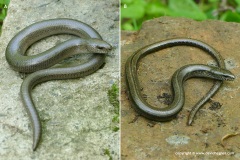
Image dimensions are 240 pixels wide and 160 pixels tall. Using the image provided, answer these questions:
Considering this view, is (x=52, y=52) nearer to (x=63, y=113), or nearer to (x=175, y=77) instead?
(x=63, y=113)

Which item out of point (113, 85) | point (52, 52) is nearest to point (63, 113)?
point (113, 85)

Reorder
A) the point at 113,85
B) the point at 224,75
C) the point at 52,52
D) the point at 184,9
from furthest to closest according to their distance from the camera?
1. the point at 184,9
2. the point at 52,52
3. the point at 224,75
4. the point at 113,85

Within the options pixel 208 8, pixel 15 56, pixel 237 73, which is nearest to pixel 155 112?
pixel 237 73

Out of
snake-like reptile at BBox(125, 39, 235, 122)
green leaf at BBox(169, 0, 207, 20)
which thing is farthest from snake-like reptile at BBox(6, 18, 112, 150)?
green leaf at BBox(169, 0, 207, 20)

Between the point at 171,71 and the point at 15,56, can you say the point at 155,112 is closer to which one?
the point at 171,71

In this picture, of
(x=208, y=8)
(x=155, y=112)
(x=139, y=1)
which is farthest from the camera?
(x=208, y=8)
